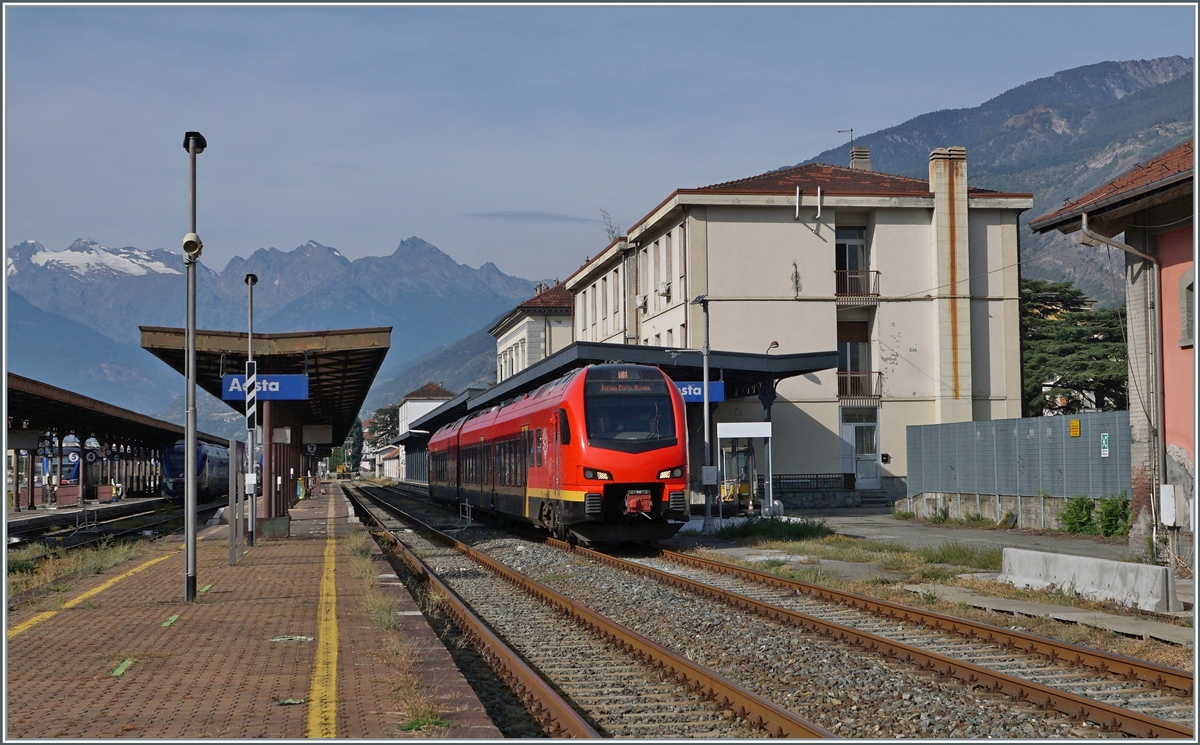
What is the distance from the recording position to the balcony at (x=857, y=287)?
4347cm

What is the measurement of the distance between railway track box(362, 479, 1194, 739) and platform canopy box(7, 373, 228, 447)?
19.1 metres

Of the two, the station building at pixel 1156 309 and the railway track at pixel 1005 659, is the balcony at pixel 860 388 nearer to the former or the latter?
the station building at pixel 1156 309

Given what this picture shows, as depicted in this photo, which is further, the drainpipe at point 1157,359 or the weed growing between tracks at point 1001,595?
the drainpipe at point 1157,359

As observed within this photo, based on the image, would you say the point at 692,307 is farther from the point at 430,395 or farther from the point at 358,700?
the point at 430,395

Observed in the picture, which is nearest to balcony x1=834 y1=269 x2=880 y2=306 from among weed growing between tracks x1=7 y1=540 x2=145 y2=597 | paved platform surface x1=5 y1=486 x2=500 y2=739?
weed growing between tracks x1=7 y1=540 x2=145 y2=597

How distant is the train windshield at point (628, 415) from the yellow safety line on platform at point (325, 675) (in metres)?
6.36

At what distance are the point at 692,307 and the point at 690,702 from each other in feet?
111

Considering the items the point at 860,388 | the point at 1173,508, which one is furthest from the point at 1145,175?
the point at 860,388

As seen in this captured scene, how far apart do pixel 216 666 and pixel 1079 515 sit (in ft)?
63.1

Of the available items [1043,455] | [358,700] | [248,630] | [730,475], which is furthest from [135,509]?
[358,700]

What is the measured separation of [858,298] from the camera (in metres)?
43.6

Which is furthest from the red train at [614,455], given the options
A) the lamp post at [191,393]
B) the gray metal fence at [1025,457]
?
the gray metal fence at [1025,457]

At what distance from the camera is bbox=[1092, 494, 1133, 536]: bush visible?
22.8 meters

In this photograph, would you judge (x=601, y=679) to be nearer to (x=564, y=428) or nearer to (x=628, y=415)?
(x=628, y=415)
